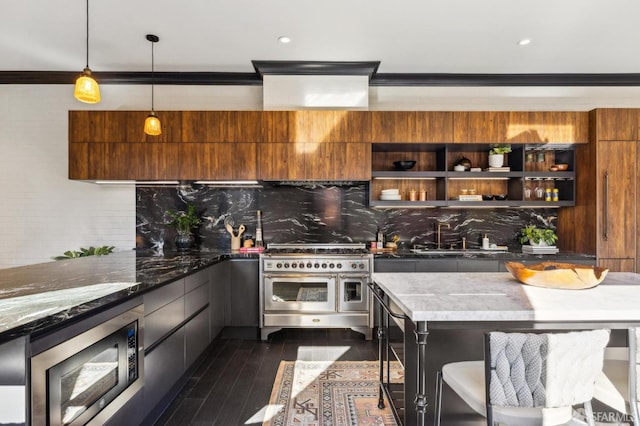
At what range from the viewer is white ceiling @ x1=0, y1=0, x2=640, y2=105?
9.33 ft

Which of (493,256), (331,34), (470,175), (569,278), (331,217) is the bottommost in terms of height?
(493,256)

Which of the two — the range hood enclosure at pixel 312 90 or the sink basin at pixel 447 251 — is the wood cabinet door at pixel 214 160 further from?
the sink basin at pixel 447 251

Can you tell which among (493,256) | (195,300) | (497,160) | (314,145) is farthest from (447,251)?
(195,300)

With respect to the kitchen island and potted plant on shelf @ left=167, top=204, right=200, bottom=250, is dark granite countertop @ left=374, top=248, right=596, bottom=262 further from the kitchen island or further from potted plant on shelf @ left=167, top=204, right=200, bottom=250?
potted plant on shelf @ left=167, top=204, right=200, bottom=250

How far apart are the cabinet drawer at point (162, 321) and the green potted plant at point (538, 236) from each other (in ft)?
13.0

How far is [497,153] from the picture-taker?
4000 millimetres

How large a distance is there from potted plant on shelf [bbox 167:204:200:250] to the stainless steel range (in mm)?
1067

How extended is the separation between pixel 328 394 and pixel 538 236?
3.16 meters

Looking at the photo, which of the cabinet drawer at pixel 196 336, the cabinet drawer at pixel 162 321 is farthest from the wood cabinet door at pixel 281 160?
the cabinet drawer at pixel 162 321

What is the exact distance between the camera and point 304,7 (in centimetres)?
282

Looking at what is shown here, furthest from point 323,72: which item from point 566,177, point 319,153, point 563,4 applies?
point 566,177

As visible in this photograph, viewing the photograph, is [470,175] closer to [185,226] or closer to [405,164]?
[405,164]

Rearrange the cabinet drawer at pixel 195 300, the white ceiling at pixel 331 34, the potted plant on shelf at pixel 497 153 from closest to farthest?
A: the cabinet drawer at pixel 195 300
the white ceiling at pixel 331 34
the potted plant on shelf at pixel 497 153

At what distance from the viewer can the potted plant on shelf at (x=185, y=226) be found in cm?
404
